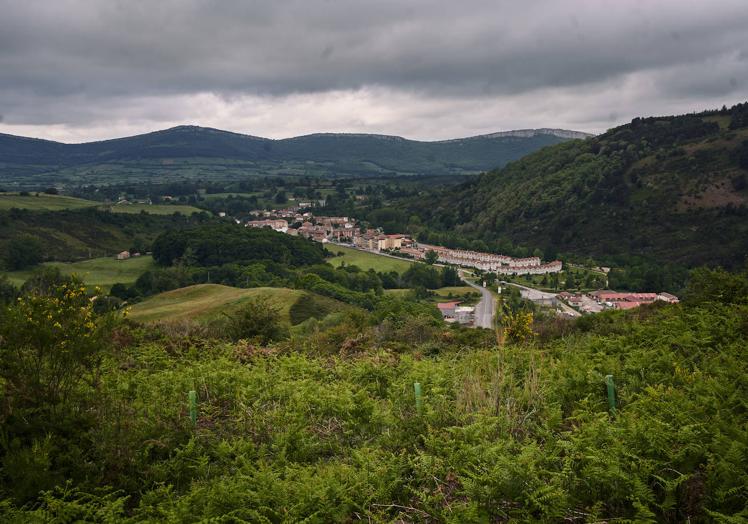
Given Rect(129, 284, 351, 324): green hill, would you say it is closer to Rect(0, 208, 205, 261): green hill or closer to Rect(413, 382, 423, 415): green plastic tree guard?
Rect(413, 382, 423, 415): green plastic tree guard

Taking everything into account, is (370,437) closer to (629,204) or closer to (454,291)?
(454,291)

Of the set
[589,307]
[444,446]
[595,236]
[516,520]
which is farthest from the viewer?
[595,236]

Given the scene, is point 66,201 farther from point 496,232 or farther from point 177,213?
point 496,232

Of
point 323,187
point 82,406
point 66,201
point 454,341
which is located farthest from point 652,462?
point 323,187

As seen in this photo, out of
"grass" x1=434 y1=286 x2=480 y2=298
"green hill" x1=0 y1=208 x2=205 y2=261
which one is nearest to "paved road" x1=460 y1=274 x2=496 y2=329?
"grass" x1=434 y1=286 x2=480 y2=298

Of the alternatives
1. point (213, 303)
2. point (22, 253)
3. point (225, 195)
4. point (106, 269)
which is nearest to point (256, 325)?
point (213, 303)

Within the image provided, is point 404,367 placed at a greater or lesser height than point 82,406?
lesser
